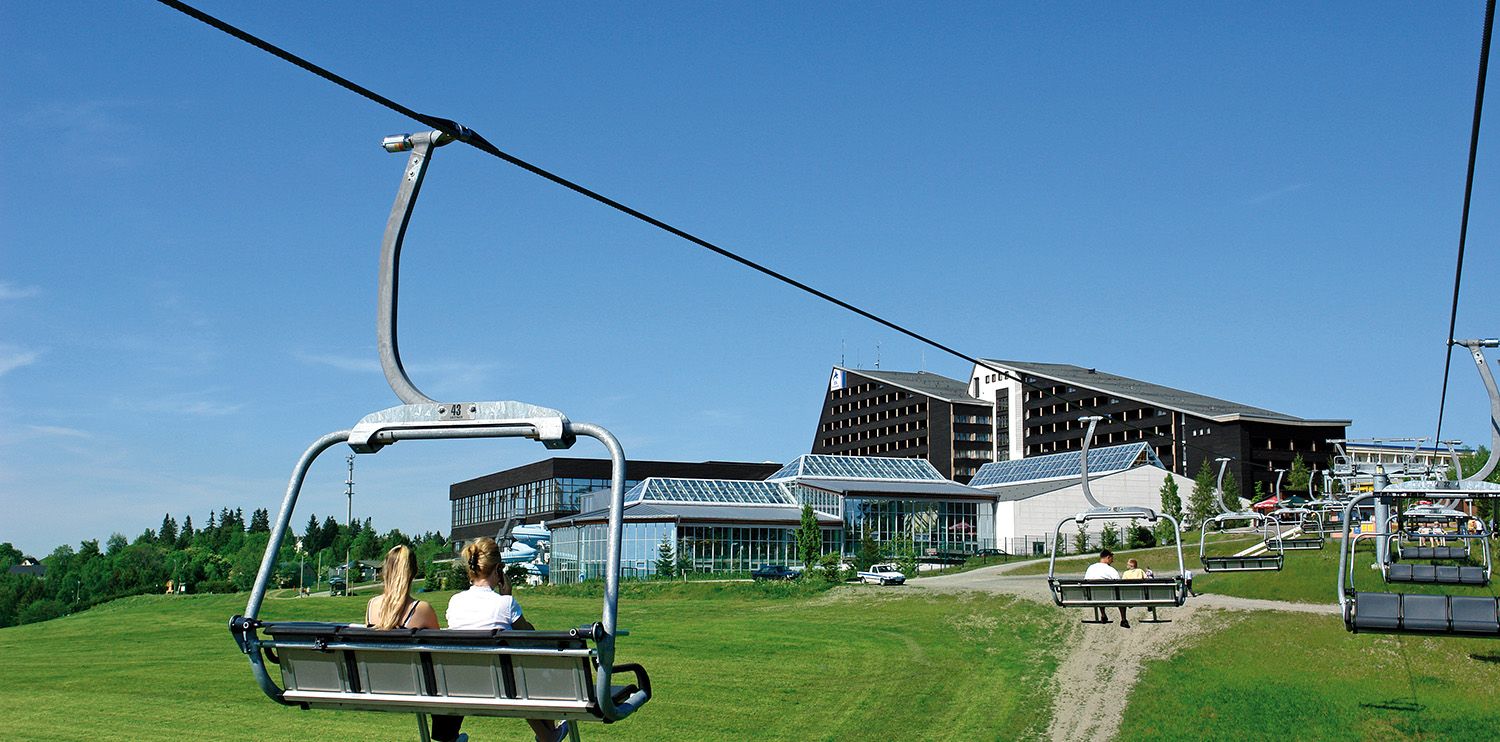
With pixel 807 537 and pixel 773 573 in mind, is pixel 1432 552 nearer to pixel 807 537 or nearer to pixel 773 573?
pixel 807 537

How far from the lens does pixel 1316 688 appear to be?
31.1 meters

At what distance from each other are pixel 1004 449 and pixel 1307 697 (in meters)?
106

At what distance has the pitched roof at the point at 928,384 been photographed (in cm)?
13712

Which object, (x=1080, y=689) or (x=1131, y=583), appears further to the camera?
(x=1080, y=689)

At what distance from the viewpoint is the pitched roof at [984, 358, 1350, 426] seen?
111 metres

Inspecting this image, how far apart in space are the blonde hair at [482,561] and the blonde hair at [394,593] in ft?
1.18

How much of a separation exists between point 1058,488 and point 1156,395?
31.9m

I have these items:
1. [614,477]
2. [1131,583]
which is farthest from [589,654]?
[1131,583]

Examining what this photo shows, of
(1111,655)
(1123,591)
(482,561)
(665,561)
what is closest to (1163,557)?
(1111,655)

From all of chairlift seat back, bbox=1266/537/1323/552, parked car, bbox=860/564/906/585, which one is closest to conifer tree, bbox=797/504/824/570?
parked car, bbox=860/564/906/585

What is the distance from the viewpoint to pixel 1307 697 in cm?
3045

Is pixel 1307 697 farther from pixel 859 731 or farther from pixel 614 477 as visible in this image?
pixel 614 477

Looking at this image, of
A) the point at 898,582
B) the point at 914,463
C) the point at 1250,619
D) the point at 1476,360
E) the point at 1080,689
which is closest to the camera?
the point at 1476,360

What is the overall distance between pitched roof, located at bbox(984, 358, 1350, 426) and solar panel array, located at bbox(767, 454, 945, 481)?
11281mm
